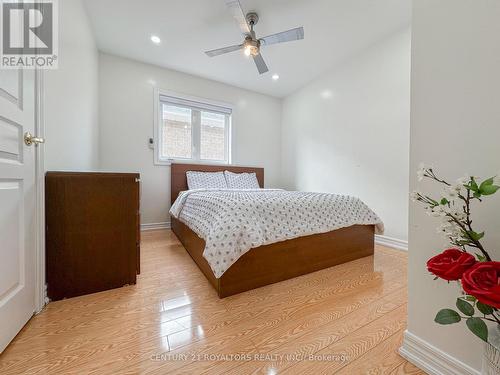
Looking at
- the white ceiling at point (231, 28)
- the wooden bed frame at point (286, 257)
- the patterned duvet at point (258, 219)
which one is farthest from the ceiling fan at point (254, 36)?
the wooden bed frame at point (286, 257)

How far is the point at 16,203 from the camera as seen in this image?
101 centimetres

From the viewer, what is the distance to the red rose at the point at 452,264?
22.4 inches

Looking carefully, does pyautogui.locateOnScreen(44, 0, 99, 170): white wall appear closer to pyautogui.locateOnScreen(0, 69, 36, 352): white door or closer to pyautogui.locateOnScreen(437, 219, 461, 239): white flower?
pyautogui.locateOnScreen(0, 69, 36, 352): white door

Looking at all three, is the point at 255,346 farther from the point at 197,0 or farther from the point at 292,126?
the point at 292,126

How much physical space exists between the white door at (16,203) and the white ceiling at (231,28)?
1.71 metres

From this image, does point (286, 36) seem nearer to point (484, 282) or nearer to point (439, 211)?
point (439, 211)

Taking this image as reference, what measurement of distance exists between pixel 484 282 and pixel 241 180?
3.22 meters

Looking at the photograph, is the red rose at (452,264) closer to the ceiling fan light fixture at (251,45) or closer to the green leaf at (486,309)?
the green leaf at (486,309)

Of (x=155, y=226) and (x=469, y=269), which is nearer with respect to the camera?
(x=469, y=269)

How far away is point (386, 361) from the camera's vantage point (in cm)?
91

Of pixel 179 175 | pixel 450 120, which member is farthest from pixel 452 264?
pixel 179 175

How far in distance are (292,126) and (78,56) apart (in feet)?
11.0

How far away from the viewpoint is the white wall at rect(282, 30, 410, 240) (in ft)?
8.04

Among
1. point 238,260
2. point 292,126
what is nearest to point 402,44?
point 292,126
